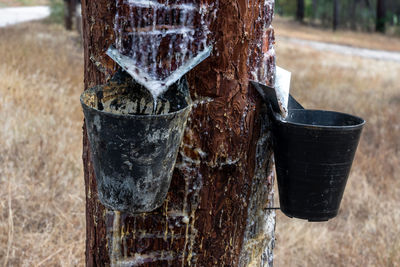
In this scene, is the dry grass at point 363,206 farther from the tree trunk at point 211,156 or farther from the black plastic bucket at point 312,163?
the tree trunk at point 211,156

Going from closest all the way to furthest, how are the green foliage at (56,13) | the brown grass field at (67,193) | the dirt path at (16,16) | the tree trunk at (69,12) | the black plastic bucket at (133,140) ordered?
the black plastic bucket at (133,140), the brown grass field at (67,193), the tree trunk at (69,12), the dirt path at (16,16), the green foliage at (56,13)

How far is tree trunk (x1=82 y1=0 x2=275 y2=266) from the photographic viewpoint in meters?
1.37

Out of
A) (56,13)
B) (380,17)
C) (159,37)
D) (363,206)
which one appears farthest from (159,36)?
(380,17)

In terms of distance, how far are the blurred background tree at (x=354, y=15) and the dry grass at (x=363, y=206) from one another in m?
19.2

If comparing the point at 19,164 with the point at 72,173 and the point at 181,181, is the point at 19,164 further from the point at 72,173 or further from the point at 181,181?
the point at 181,181

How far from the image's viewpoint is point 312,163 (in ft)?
4.80

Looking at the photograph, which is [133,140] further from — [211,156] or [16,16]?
[16,16]

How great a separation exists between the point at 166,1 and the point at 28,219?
221 centimetres

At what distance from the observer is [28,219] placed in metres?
3.03

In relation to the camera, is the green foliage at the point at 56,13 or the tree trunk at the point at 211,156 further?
the green foliage at the point at 56,13

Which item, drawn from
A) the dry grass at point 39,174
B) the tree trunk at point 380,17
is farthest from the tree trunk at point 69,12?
the tree trunk at point 380,17

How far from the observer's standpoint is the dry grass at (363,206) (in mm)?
3084

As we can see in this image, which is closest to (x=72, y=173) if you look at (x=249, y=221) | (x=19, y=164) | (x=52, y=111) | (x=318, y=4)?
(x=19, y=164)

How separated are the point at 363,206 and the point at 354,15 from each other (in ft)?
93.2
